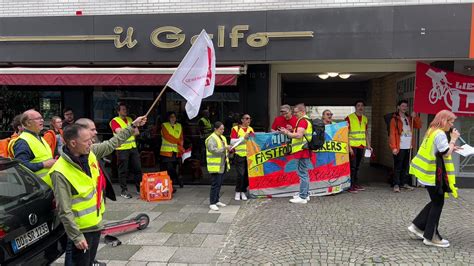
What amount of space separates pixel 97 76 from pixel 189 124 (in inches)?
87.9

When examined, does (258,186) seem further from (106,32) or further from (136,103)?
(106,32)

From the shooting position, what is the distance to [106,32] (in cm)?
771

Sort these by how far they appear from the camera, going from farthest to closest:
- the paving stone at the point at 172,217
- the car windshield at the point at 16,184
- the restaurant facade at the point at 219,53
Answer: the restaurant facade at the point at 219,53 → the paving stone at the point at 172,217 → the car windshield at the point at 16,184

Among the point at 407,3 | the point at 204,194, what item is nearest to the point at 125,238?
the point at 204,194

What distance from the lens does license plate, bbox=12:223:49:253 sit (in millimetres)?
A: 2965

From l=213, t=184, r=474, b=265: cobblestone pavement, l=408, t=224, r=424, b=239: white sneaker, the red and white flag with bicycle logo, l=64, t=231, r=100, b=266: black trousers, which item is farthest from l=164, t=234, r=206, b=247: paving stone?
the red and white flag with bicycle logo

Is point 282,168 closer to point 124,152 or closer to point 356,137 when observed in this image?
point 356,137

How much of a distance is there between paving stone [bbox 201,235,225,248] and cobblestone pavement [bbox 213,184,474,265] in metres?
0.08

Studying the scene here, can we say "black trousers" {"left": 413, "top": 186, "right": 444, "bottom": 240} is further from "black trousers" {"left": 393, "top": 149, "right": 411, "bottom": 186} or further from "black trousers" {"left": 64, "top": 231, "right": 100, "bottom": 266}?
"black trousers" {"left": 64, "top": 231, "right": 100, "bottom": 266}

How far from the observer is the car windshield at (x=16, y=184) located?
3.25 meters

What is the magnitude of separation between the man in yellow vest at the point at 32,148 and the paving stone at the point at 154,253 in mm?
1431

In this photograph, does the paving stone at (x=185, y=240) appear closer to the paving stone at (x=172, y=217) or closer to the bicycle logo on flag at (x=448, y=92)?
the paving stone at (x=172, y=217)

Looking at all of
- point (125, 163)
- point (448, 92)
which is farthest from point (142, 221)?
point (448, 92)

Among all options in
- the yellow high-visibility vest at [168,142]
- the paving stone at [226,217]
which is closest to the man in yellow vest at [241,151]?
the paving stone at [226,217]
